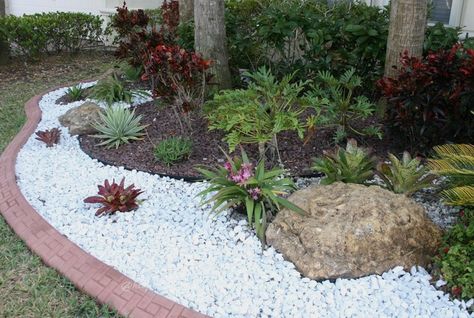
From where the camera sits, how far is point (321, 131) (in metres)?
4.85

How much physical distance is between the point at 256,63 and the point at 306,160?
2298mm

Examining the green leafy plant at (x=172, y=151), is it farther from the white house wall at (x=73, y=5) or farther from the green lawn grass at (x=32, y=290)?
the white house wall at (x=73, y=5)

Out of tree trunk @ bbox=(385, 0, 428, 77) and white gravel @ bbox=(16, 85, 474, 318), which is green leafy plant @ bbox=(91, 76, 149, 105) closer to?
white gravel @ bbox=(16, 85, 474, 318)

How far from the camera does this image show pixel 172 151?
4453 millimetres

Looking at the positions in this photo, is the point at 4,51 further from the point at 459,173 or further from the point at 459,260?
the point at 459,260

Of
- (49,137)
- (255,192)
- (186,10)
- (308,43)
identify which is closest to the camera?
(255,192)

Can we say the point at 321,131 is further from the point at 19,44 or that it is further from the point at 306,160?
the point at 19,44

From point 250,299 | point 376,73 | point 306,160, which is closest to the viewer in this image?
point 250,299

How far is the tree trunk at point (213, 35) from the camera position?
17.4 feet

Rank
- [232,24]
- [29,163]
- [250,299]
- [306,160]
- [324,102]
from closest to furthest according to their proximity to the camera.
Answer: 1. [250,299]
2. [324,102]
3. [306,160]
4. [29,163]
5. [232,24]

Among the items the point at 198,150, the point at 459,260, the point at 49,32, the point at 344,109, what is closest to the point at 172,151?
the point at 198,150

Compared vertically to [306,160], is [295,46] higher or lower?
higher

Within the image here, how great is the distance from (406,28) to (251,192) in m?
2.30

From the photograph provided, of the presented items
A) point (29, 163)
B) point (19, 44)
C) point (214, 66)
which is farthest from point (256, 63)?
point (19, 44)
